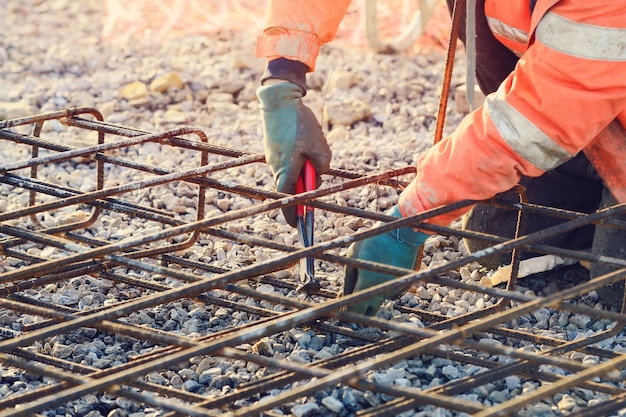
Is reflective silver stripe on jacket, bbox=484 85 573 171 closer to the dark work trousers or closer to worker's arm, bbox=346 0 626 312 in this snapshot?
worker's arm, bbox=346 0 626 312

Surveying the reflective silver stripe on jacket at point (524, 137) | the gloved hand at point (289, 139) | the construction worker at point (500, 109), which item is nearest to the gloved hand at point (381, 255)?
the construction worker at point (500, 109)

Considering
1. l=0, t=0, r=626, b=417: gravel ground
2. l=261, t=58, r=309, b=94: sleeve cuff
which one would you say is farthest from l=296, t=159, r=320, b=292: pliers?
l=261, t=58, r=309, b=94: sleeve cuff

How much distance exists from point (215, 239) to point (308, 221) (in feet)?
3.03

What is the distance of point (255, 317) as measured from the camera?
9.77ft

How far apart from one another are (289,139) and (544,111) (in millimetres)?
879

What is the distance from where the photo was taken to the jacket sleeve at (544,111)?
7.77 feet

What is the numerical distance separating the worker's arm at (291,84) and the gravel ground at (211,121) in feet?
1.60

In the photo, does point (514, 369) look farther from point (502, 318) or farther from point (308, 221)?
point (308, 221)

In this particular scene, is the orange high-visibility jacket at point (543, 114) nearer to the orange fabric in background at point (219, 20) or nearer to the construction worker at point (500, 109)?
the construction worker at point (500, 109)

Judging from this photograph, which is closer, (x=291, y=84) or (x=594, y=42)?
(x=594, y=42)

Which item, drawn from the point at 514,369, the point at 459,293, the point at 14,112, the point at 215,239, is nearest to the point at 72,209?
the point at 215,239

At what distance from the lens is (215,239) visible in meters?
3.68

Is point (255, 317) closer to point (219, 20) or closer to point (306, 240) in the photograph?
point (306, 240)

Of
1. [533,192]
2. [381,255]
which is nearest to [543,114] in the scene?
[381,255]
